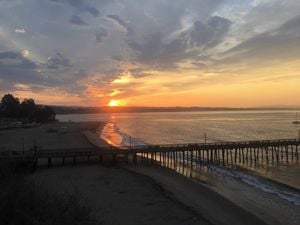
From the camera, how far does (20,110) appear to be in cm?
13638

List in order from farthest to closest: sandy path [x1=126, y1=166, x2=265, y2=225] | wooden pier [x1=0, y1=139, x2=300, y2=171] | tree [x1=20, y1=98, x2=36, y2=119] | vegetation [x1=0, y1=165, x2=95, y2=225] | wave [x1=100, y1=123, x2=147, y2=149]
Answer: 1. tree [x1=20, y1=98, x2=36, y2=119]
2. wave [x1=100, y1=123, x2=147, y2=149]
3. wooden pier [x1=0, y1=139, x2=300, y2=171]
4. sandy path [x1=126, y1=166, x2=265, y2=225]
5. vegetation [x1=0, y1=165, x2=95, y2=225]

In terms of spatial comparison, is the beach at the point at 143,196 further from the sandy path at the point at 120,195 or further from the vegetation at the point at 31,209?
the vegetation at the point at 31,209

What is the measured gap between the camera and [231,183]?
120ft

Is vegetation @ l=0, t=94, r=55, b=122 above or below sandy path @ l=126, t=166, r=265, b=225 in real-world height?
above

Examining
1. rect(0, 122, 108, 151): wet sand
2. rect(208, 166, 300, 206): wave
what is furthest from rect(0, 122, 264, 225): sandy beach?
rect(0, 122, 108, 151): wet sand

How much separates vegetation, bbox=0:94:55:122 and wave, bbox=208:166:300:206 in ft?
338

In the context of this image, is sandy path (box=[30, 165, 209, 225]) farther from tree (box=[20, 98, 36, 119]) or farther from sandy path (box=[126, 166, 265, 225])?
tree (box=[20, 98, 36, 119])

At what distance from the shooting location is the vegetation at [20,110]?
132m

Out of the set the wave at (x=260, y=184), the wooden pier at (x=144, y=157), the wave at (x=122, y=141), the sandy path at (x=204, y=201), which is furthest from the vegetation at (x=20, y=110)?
the sandy path at (x=204, y=201)

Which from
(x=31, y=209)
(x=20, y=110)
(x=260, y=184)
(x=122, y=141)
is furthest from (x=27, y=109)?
(x=31, y=209)

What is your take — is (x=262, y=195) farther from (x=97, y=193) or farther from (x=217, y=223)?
(x=97, y=193)

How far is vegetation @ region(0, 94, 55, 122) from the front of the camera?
132000 millimetres

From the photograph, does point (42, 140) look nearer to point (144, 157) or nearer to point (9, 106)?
point (144, 157)

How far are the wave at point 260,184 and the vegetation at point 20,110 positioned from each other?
10311 centimetres
